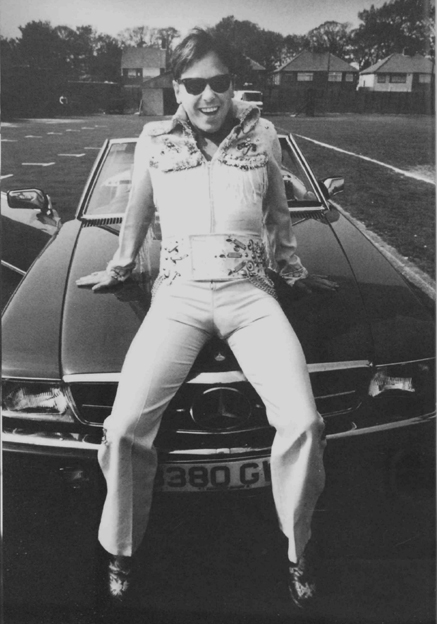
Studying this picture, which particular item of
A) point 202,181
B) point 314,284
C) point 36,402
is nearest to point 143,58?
point 202,181

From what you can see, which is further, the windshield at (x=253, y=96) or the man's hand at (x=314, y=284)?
the man's hand at (x=314, y=284)

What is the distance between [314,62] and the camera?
2084 millimetres

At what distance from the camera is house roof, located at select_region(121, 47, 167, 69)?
189 cm

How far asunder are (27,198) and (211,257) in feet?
2.45

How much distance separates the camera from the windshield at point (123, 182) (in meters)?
2.07

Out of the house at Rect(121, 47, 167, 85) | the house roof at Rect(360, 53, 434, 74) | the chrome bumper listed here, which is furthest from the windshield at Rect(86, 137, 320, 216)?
the chrome bumper

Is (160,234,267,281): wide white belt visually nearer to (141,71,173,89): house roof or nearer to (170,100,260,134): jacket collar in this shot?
(170,100,260,134): jacket collar

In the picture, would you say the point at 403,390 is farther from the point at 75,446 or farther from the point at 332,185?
the point at 75,446

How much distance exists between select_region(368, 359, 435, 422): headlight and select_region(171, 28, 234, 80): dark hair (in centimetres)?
109

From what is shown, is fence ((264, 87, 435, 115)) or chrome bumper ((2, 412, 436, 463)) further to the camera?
fence ((264, 87, 435, 115))

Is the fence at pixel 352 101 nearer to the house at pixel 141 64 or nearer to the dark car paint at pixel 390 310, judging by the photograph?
the house at pixel 141 64

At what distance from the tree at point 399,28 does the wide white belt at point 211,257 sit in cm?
85

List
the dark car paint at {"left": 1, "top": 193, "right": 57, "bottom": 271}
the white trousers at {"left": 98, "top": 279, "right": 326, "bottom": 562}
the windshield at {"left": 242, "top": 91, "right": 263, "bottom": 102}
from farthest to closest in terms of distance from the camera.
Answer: the dark car paint at {"left": 1, "top": 193, "right": 57, "bottom": 271}, the windshield at {"left": 242, "top": 91, "right": 263, "bottom": 102}, the white trousers at {"left": 98, "top": 279, "right": 326, "bottom": 562}

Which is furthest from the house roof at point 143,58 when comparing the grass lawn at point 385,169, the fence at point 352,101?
the grass lawn at point 385,169
